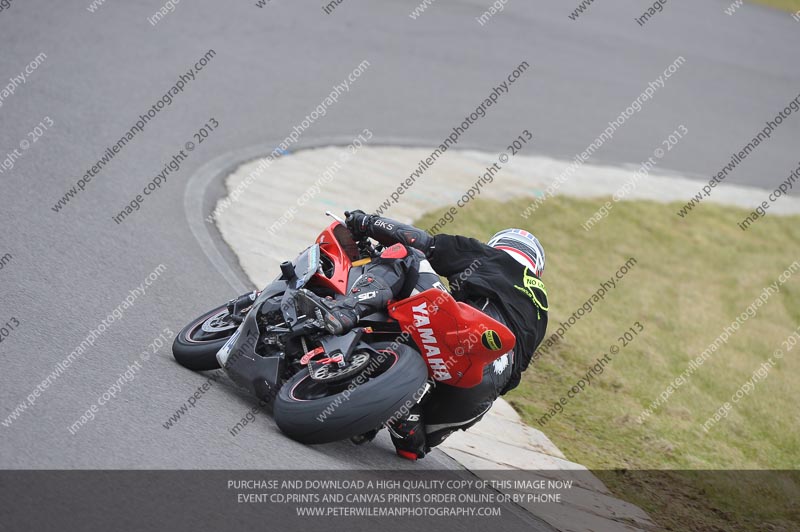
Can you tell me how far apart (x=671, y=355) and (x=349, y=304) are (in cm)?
524

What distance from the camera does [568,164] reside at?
Answer: 44.7ft

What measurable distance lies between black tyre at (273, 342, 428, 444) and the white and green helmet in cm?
102

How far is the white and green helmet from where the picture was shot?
5586mm

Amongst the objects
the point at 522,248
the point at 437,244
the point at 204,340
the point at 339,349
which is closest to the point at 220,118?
the point at 204,340

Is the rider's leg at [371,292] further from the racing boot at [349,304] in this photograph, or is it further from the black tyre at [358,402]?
the black tyre at [358,402]

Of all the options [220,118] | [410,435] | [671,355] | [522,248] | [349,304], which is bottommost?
[220,118]

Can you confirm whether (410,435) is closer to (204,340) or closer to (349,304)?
(349,304)

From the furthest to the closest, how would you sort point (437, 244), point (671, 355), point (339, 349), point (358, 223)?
1. point (671, 355)
2. point (358, 223)
3. point (437, 244)
4. point (339, 349)

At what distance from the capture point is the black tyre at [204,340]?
222 inches

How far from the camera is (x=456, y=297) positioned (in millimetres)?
5496

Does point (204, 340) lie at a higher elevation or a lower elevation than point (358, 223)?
lower

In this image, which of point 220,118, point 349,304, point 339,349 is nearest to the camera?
point 339,349

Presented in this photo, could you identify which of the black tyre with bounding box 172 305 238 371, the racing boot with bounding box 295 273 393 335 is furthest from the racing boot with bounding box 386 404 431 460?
the black tyre with bounding box 172 305 238 371

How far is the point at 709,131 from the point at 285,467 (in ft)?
46.4
